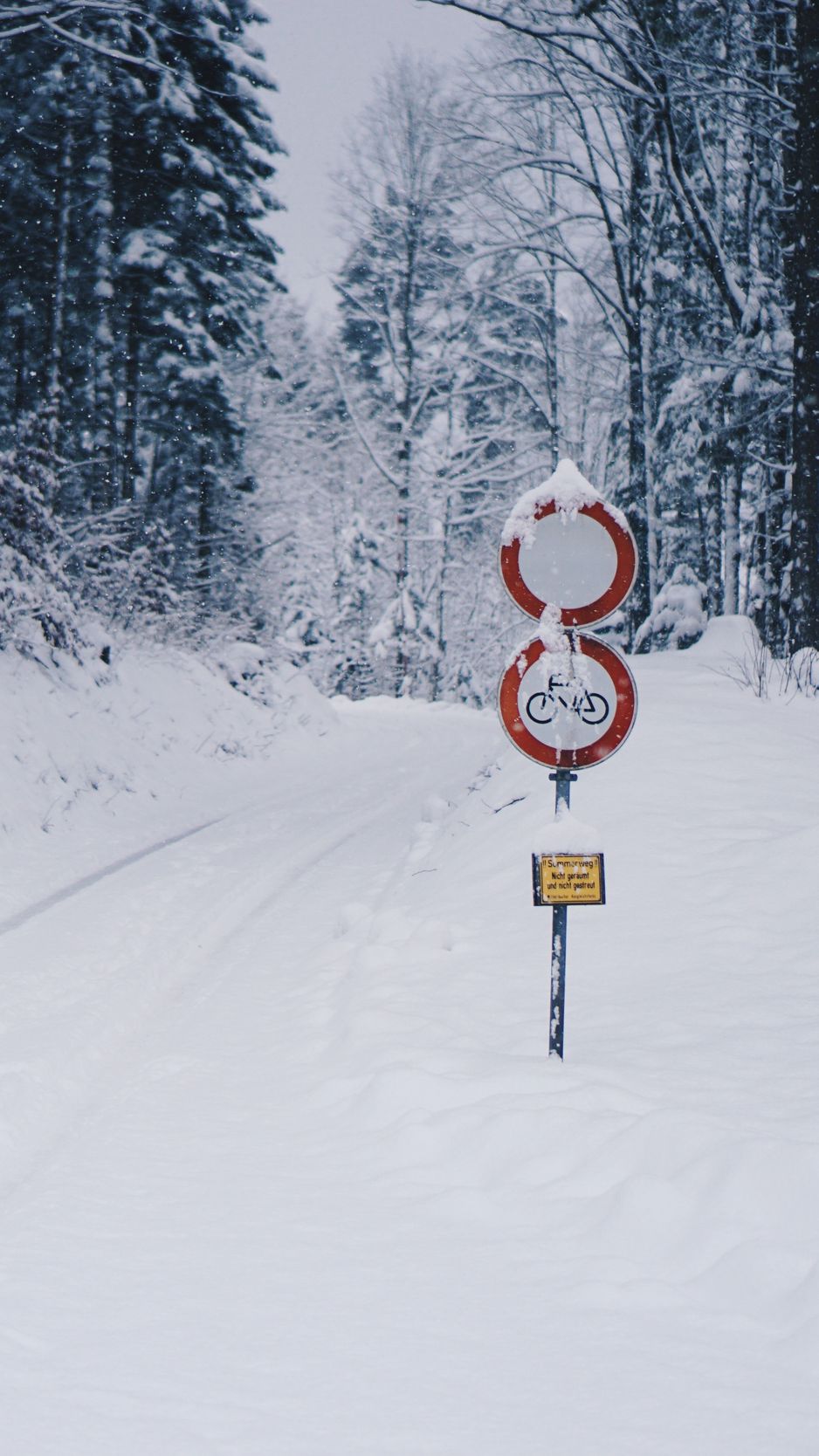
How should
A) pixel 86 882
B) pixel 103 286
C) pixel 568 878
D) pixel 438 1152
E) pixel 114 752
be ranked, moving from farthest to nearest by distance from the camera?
pixel 103 286
pixel 114 752
pixel 86 882
pixel 568 878
pixel 438 1152

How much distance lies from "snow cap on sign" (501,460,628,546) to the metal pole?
104 centimetres

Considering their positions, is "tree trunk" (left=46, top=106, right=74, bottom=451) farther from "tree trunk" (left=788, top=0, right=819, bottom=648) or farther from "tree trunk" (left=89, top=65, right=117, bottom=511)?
"tree trunk" (left=788, top=0, right=819, bottom=648)

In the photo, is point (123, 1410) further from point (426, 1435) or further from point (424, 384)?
point (424, 384)

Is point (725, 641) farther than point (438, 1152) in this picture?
Yes

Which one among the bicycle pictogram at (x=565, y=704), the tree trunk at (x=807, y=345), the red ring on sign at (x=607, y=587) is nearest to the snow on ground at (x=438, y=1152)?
the bicycle pictogram at (x=565, y=704)

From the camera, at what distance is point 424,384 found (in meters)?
30.6

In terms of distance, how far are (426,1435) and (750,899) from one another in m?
4.03

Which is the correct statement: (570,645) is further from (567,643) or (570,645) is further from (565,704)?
(565,704)

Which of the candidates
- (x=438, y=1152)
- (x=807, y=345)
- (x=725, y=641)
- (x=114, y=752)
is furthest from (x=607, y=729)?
(x=114, y=752)

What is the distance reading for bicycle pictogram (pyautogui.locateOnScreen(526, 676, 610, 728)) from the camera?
4.45m

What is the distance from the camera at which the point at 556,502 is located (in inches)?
176

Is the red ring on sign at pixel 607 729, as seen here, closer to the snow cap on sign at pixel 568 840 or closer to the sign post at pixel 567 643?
the sign post at pixel 567 643

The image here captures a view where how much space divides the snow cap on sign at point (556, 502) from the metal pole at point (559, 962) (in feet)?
3.41

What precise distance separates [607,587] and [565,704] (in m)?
0.52
